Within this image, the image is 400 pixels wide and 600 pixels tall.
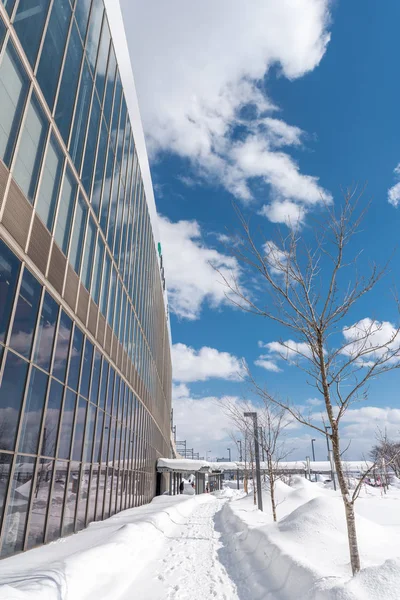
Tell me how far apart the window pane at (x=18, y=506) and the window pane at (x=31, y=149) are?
5746 mm

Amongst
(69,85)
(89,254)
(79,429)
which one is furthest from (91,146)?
(79,429)

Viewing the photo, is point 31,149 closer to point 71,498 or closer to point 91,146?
point 91,146

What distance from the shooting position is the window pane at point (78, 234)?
12.0m

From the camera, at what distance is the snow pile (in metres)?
4.88

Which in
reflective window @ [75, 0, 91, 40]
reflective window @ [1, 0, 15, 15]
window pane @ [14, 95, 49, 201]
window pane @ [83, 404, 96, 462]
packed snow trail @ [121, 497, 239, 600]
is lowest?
packed snow trail @ [121, 497, 239, 600]

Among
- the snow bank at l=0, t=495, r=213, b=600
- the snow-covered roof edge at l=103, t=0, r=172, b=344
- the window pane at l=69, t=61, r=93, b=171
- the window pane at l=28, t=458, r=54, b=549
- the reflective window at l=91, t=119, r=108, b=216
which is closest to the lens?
the snow bank at l=0, t=495, r=213, b=600

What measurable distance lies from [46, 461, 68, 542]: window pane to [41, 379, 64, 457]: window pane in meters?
0.80

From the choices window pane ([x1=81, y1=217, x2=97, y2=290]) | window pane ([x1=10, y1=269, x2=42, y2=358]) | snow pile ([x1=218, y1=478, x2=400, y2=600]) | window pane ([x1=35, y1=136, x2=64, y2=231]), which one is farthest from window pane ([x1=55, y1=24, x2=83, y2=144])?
snow pile ([x1=218, y1=478, x2=400, y2=600])

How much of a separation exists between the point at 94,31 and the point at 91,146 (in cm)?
384

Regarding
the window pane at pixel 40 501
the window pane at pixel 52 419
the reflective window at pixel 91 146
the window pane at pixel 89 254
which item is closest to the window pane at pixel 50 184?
the reflective window at pixel 91 146

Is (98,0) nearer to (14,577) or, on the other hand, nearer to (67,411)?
(67,411)

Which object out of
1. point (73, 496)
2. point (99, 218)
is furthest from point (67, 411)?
point (99, 218)

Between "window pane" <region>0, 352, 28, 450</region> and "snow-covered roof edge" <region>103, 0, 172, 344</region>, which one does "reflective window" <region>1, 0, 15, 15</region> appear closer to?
"window pane" <region>0, 352, 28, 450</region>

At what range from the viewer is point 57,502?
1088 cm
